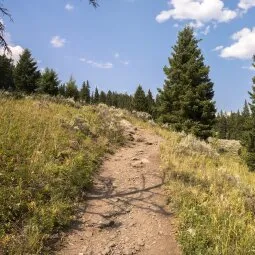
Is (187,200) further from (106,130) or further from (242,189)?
(106,130)

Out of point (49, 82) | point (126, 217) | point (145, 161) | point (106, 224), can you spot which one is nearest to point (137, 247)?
point (106, 224)

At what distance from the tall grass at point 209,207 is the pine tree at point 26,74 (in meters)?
45.0

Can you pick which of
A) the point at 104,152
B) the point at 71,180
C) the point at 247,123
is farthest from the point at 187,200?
the point at 247,123

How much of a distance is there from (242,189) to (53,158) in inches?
191

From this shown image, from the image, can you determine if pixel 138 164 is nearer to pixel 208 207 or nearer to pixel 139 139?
pixel 208 207

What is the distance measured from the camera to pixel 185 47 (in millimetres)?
31891

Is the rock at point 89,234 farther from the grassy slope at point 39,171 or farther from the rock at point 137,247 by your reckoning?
the rock at point 137,247

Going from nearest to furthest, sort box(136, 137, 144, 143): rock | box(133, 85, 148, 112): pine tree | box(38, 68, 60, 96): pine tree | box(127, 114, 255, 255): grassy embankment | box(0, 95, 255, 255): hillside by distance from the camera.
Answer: box(127, 114, 255, 255): grassy embankment
box(0, 95, 255, 255): hillside
box(136, 137, 144, 143): rock
box(38, 68, 60, 96): pine tree
box(133, 85, 148, 112): pine tree

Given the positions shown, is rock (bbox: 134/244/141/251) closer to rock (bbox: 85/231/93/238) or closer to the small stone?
the small stone

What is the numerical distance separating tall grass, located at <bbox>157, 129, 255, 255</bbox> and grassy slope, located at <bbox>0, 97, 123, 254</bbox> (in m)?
2.20

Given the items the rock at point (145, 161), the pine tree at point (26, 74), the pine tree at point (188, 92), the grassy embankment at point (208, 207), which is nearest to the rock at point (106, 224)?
the grassy embankment at point (208, 207)

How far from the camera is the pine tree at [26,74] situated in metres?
52.8

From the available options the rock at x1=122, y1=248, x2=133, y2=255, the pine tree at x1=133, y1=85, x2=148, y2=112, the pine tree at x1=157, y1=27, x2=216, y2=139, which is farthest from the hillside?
the pine tree at x1=133, y1=85, x2=148, y2=112

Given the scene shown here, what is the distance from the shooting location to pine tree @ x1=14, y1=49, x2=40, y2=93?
52844 mm
